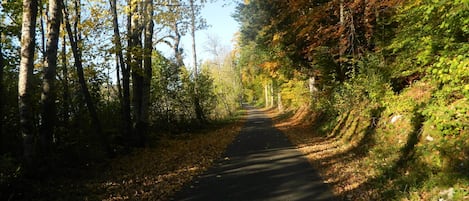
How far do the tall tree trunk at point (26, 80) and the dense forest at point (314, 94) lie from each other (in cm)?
2

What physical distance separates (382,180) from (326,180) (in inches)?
48.8

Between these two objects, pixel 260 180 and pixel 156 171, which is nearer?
pixel 260 180

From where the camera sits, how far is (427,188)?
19.4ft

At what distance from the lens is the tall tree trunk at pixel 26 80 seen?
783 centimetres

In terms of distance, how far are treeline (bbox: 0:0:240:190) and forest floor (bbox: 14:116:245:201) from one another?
1.59 feet

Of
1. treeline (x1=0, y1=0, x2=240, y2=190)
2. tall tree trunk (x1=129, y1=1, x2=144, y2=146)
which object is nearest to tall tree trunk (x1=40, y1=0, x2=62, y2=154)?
treeline (x1=0, y1=0, x2=240, y2=190)

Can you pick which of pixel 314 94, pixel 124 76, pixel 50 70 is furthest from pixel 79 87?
pixel 314 94

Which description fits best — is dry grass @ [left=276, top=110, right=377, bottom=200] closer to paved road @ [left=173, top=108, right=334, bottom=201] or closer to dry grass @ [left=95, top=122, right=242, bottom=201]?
paved road @ [left=173, top=108, right=334, bottom=201]

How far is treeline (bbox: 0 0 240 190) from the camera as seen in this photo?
8.12m

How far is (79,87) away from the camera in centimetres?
1370

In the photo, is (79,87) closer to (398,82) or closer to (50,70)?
(50,70)

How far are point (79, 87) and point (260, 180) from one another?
893 centimetres

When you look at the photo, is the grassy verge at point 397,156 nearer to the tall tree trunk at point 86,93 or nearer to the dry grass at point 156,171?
the dry grass at point 156,171

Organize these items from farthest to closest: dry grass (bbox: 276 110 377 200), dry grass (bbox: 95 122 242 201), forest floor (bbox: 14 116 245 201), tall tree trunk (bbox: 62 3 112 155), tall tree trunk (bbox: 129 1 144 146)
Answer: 1. tall tree trunk (bbox: 129 1 144 146)
2. tall tree trunk (bbox: 62 3 112 155)
3. dry grass (bbox: 95 122 242 201)
4. dry grass (bbox: 276 110 377 200)
5. forest floor (bbox: 14 116 245 201)
